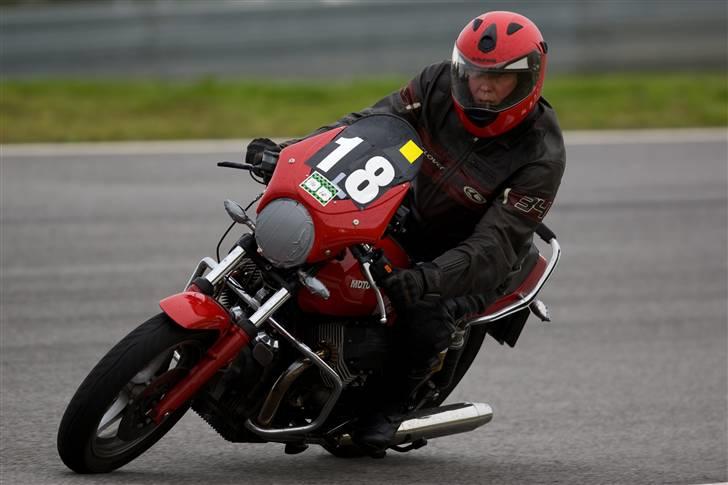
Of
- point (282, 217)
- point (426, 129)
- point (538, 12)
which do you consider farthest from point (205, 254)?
point (538, 12)

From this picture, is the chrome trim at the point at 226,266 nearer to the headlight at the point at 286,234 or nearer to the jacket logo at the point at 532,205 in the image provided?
the headlight at the point at 286,234

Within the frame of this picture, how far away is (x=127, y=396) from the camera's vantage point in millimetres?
4203

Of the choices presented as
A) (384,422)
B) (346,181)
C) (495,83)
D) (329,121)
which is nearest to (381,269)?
(346,181)

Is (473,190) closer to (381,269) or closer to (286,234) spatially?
(381,269)

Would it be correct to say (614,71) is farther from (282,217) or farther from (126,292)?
(282,217)

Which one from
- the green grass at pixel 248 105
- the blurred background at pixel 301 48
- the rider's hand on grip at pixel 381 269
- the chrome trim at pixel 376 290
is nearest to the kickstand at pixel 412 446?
the chrome trim at pixel 376 290

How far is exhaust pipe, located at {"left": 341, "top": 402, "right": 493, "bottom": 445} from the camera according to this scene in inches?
188

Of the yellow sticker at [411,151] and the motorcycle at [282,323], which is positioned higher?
the yellow sticker at [411,151]

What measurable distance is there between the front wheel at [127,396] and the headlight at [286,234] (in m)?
0.35

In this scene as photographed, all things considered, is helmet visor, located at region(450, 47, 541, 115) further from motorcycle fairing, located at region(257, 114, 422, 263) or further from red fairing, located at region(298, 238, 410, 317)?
red fairing, located at region(298, 238, 410, 317)

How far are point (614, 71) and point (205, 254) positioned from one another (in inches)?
305

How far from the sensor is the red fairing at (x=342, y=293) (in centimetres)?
435

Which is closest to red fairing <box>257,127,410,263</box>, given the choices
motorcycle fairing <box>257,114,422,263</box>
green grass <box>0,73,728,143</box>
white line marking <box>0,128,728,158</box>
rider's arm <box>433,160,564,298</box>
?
motorcycle fairing <box>257,114,422,263</box>

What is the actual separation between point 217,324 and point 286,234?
383 mm
